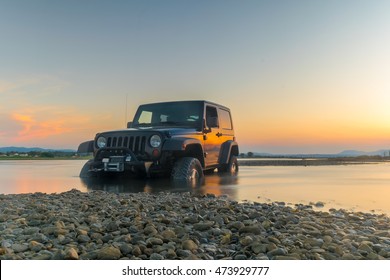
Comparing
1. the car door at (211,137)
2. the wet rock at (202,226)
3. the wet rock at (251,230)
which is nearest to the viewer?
the wet rock at (251,230)

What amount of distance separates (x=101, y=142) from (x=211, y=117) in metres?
2.93

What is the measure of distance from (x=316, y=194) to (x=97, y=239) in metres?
5.13

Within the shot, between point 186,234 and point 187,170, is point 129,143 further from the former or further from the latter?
point 186,234

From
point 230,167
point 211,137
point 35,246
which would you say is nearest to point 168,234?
point 35,246

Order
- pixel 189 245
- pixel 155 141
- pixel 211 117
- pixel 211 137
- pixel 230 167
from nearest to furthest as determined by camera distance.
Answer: pixel 189 245, pixel 155 141, pixel 211 117, pixel 211 137, pixel 230 167

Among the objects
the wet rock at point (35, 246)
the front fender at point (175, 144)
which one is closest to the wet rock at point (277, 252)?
the wet rock at point (35, 246)

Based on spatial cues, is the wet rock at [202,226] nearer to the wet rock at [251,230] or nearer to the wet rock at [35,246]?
the wet rock at [251,230]

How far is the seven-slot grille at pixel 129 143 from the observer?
812cm

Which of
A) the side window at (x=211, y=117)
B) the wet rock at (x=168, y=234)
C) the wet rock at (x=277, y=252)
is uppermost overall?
the side window at (x=211, y=117)

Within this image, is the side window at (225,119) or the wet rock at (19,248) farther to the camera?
the side window at (225,119)

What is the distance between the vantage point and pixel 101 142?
8.55 m

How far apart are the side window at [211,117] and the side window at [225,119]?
1.69 feet

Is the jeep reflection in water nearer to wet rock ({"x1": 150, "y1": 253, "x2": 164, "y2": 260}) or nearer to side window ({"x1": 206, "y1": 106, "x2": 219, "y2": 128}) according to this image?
side window ({"x1": 206, "y1": 106, "x2": 219, "y2": 128})
